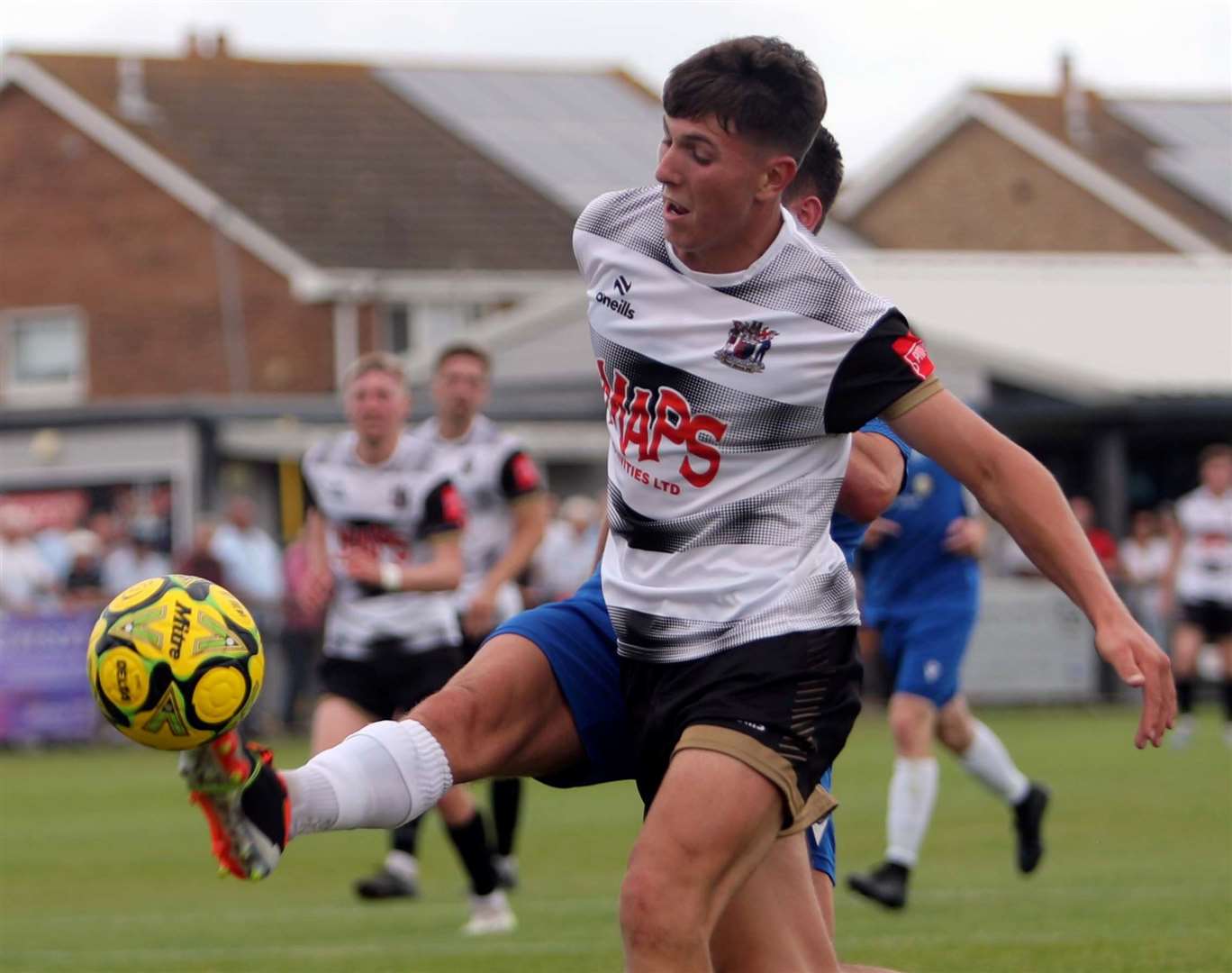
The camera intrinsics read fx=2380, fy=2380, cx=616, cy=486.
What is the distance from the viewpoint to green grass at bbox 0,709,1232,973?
8.68 meters

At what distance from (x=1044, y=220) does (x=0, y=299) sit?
20.8 m

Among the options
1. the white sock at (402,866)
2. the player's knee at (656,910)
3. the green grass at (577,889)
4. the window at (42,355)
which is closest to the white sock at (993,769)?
the green grass at (577,889)

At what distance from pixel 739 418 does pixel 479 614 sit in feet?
20.8

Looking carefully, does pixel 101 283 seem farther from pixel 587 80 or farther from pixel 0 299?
pixel 587 80

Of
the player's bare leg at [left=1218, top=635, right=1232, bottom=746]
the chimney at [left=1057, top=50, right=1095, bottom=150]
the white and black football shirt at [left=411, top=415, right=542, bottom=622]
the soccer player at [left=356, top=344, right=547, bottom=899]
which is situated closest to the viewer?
the soccer player at [left=356, top=344, right=547, bottom=899]

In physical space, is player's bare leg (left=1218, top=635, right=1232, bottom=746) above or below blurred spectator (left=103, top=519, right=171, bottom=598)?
above

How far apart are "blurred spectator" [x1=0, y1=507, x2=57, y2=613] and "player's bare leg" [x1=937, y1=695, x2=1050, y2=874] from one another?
1372 cm

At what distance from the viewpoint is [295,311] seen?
37.8 m

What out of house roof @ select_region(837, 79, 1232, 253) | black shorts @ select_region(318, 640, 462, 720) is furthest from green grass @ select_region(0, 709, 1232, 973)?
house roof @ select_region(837, 79, 1232, 253)

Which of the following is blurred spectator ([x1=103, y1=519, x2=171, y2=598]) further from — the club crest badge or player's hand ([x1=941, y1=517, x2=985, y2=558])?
the club crest badge

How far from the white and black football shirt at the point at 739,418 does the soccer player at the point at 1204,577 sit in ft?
53.7

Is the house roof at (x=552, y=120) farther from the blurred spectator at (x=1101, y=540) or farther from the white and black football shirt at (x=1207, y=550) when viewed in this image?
the white and black football shirt at (x=1207, y=550)

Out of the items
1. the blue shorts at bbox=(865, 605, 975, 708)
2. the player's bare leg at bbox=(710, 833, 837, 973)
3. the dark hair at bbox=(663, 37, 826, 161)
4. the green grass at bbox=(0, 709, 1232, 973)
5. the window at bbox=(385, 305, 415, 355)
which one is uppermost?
the dark hair at bbox=(663, 37, 826, 161)

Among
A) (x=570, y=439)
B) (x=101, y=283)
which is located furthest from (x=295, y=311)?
(x=570, y=439)
